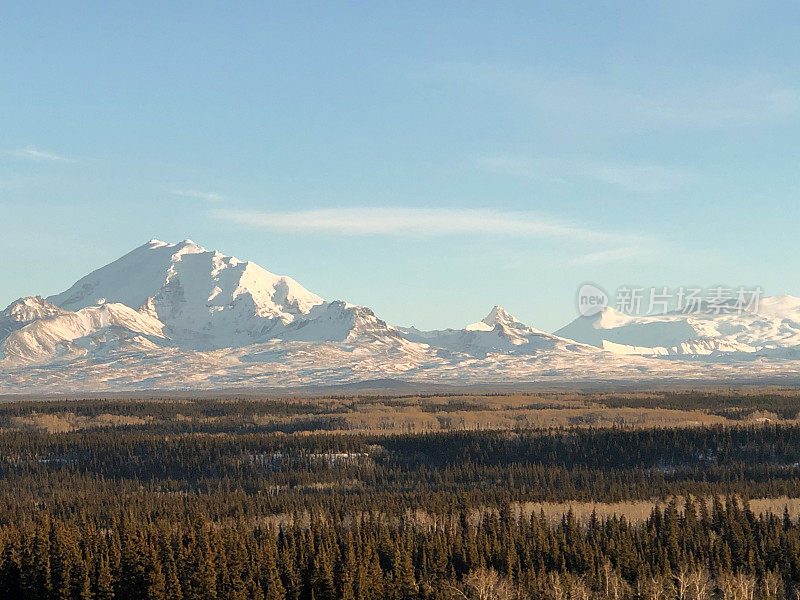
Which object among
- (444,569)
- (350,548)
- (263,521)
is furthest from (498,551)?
(263,521)

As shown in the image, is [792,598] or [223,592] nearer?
[223,592]

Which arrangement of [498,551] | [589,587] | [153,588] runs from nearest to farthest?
1. [153,588]
2. [589,587]
3. [498,551]

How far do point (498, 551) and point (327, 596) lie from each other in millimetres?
29548

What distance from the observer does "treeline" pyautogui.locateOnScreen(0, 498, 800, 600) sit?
5802 inches

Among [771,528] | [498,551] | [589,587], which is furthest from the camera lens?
[771,528]

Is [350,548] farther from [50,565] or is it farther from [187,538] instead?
[50,565]

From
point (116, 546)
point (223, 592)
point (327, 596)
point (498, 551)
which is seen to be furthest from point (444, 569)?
point (116, 546)

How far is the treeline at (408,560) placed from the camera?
14738 cm

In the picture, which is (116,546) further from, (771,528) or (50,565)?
(771,528)

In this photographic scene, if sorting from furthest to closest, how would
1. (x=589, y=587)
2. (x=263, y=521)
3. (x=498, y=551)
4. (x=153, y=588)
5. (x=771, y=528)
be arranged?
1. (x=263, y=521)
2. (x=771, y=528)
3. (x=498, y=551)
4. (x=589, y=587)
5. (x=153, y=588)

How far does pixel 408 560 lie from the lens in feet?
516

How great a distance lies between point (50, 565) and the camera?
155 meters

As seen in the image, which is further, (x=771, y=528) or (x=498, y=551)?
(x=771, y=528)

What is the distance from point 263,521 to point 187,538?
36.3m
